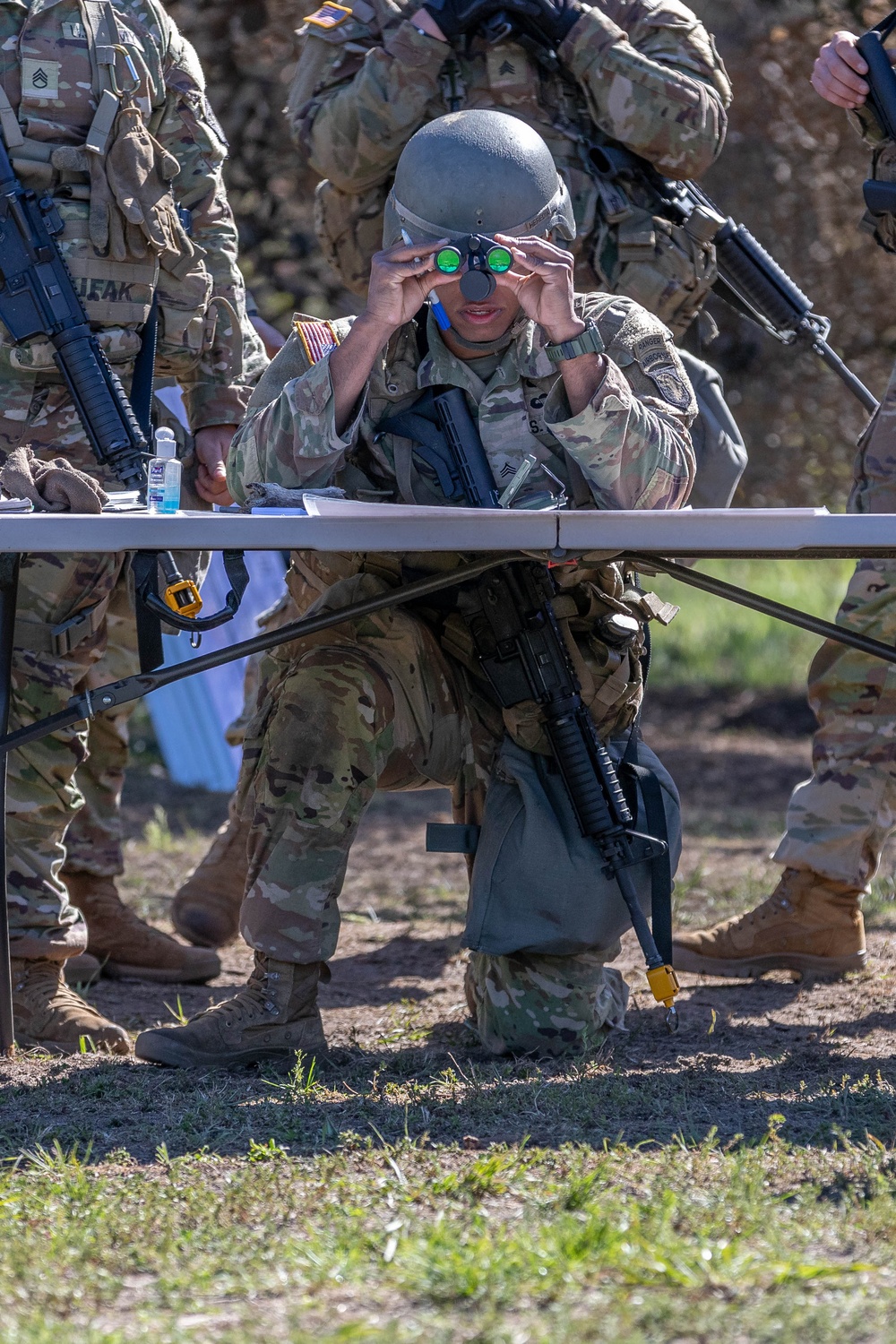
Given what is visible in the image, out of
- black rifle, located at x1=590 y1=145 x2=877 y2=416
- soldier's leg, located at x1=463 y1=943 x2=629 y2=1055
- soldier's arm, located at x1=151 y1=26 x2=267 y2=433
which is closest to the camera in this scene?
soldier's leg, located at x1=463 y1=943 x2=629 y2=1055

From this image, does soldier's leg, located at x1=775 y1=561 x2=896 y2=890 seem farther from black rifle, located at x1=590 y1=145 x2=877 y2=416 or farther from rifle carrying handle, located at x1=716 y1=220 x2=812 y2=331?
rifle carrying handle, located at x1=716 y1=220 x2=812 y2=331

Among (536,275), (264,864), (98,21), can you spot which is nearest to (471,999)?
(264,864)

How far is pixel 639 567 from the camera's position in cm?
322

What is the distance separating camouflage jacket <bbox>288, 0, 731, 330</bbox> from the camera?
3953 mm

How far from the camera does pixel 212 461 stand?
146 inches

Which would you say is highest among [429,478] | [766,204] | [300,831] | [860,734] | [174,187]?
[174,187]

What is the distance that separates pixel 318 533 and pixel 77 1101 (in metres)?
1.01

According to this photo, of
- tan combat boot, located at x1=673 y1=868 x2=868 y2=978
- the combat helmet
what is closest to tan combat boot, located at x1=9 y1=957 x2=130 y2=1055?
tan combat boot, located at x1=673 y1=868 x2=868 y2=978

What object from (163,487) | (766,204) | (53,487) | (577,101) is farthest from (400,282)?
(766,204)

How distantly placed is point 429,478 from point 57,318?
2.94 feet

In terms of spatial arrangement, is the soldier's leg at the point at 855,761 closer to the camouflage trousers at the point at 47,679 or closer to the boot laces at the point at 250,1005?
the boot laces at the point at 250,1005

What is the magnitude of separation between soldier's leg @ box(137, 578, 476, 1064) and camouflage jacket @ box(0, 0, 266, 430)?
98cm

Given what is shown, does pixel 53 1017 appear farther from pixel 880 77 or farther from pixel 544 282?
pixel 880 77

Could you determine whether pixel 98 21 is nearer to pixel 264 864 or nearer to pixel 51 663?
pixel 51 663
